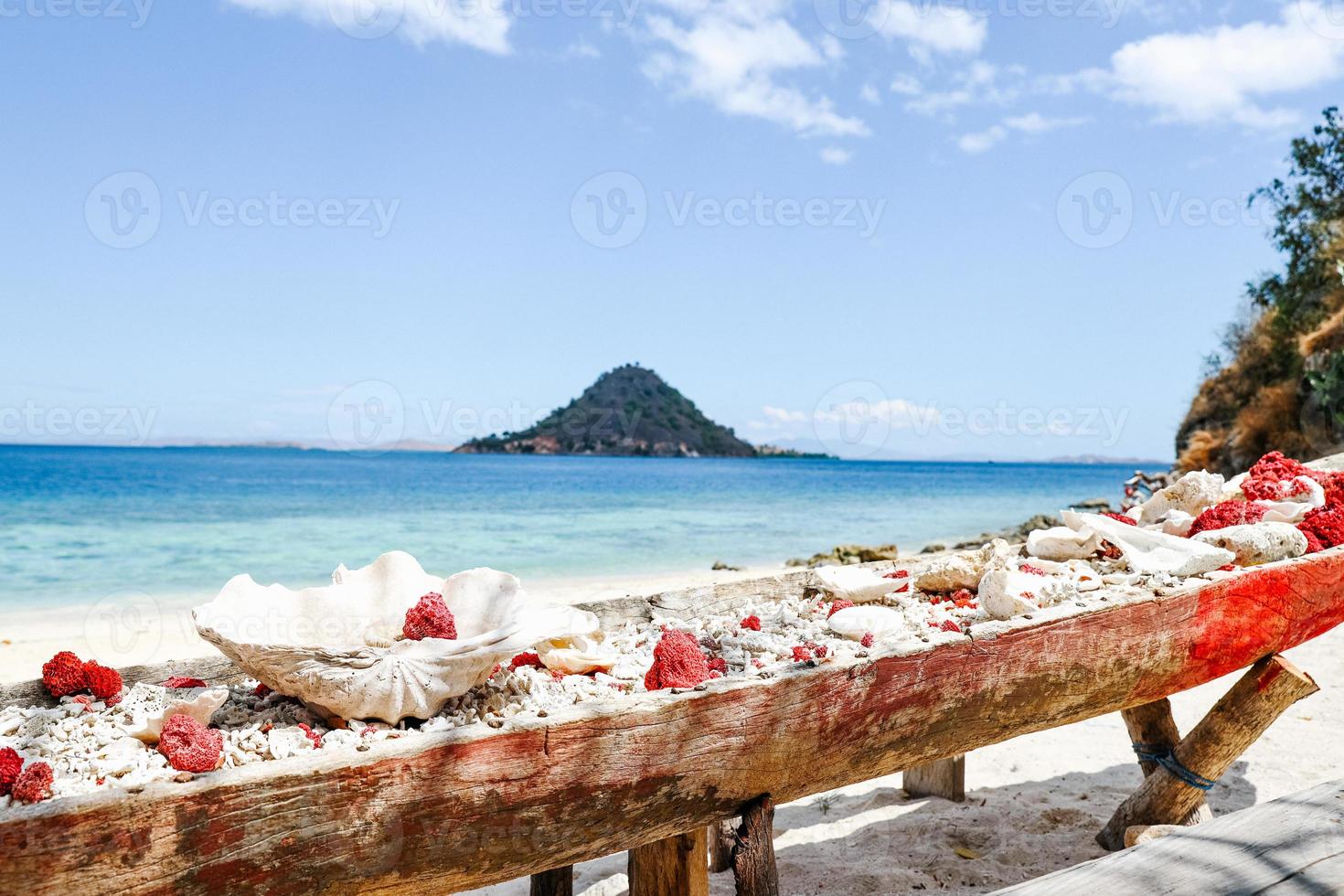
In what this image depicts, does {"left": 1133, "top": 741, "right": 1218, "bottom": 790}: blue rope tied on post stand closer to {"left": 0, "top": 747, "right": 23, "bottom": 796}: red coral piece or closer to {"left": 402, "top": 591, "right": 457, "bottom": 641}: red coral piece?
{"left": 402, "top": 591, "right": 457, "bottom": 641}: red coral piece

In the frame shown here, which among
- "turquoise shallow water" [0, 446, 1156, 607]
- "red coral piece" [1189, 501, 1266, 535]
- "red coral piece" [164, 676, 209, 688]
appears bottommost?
"turquoise shallow water" [0, 446, 1156, 607]

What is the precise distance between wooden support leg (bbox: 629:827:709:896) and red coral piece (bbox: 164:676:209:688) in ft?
4.89

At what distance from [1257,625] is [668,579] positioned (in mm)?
10091

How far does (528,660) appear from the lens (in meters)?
2.91

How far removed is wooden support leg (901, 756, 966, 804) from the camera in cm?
436

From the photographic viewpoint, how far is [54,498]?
1099 inches

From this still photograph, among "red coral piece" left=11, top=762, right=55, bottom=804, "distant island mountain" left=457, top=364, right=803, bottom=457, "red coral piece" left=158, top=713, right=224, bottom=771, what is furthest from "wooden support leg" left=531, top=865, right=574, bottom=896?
"distant island mountain" left=457, top=364, right=803, bottom=457

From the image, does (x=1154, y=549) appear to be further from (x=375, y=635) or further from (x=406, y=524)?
(x=406, y=524)

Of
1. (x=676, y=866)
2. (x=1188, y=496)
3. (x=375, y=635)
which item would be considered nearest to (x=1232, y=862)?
(x=676, y=866)

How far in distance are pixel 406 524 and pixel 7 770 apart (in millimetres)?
22331

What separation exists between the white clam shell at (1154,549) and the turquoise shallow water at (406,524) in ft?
37.8

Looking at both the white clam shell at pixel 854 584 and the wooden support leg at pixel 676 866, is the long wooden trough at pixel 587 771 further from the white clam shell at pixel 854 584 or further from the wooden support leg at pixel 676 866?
the white clam shell at pixel 854 584

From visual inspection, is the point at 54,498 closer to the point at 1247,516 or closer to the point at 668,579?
Answer: the point at 668,579

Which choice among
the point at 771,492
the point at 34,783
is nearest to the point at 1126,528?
the point at 34,783
